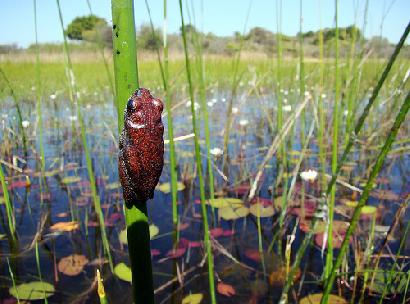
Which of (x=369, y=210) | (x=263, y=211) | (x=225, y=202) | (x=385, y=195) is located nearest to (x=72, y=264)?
(x=225, y=202)

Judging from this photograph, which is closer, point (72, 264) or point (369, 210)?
point (72, 264)

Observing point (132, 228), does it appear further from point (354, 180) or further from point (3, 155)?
point (3, 155)

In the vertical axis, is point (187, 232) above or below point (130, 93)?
below

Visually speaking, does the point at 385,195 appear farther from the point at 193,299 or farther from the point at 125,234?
the point at 125,234

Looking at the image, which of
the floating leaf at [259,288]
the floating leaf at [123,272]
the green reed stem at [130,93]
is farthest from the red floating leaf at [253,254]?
the green reed stem at [130,93]

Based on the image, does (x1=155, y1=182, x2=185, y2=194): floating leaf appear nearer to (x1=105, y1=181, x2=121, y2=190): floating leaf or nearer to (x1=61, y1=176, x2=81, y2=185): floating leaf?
(x1=105, y1=181, x2=121, y2=190): floating leaf

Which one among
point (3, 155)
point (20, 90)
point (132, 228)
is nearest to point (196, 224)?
point (132, 228)

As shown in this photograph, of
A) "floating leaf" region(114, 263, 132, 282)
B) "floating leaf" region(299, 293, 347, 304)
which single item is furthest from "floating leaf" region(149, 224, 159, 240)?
"floating leaf" region(299, 293, 347, 304)
